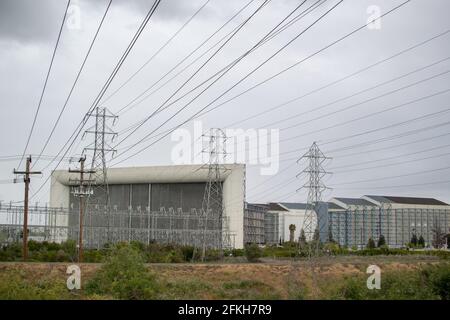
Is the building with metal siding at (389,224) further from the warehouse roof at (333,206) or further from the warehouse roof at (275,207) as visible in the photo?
the warehouse roof at (275,207)

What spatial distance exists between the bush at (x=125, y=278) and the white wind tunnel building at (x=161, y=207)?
156 ft

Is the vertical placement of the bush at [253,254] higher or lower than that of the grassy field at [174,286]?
lower

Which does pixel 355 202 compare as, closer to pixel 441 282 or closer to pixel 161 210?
pixel 161 210

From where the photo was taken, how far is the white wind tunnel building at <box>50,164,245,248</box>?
7594 cm

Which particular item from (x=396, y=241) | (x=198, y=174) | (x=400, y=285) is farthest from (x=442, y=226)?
(x=400, y=285)

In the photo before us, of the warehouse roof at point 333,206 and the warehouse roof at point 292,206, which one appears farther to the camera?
the warehouse roof at point 292,206

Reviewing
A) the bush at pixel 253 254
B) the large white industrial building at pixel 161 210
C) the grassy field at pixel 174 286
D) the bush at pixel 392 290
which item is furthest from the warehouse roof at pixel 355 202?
the bush at pixel 392 290

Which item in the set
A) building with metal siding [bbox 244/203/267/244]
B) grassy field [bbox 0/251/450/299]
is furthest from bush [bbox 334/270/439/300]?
building with metal siding [bbox 244/203/267/244]

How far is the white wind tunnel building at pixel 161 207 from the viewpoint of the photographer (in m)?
75.9

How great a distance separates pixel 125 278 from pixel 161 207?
215ft

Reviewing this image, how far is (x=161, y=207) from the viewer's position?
87250 millimetres
